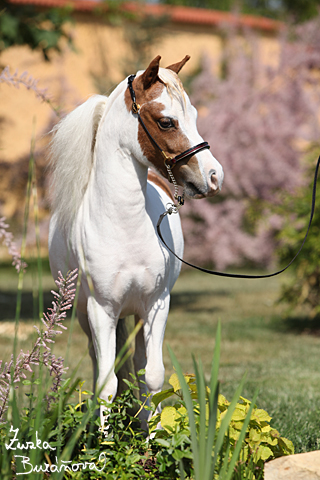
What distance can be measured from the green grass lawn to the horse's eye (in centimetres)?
95

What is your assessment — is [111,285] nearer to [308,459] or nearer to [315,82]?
[308,459]

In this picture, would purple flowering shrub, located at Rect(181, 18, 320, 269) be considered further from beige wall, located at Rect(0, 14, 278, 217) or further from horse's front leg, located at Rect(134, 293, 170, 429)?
horse's front leg, located at Rect(134, 293, 170, 429)

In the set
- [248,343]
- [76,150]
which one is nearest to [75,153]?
[76,150]

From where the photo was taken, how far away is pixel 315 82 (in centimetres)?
1438

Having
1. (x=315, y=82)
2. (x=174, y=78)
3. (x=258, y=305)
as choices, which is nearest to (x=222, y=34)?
(x=315, y=82)

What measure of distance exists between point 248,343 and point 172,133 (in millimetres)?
4519

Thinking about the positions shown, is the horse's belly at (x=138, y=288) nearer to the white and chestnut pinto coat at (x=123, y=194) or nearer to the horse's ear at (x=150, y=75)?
the white and chestnut pinto coat at (x=123, y=194)

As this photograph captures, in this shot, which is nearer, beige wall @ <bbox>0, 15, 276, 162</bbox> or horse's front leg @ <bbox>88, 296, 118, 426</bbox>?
horse's front leg @ <bbox>88, 296, 118, 426</bbox>

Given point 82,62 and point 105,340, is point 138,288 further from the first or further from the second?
point 82,62

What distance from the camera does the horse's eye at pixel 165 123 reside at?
7.57 ft

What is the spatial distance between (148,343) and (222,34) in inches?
677

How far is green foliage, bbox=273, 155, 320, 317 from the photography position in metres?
6.56

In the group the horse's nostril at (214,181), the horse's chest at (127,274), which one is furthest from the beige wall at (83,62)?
the horse's nostril at (214,181)

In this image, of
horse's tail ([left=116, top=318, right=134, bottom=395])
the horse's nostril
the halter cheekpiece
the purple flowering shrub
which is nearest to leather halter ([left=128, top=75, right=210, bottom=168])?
the halter cheekpiece
